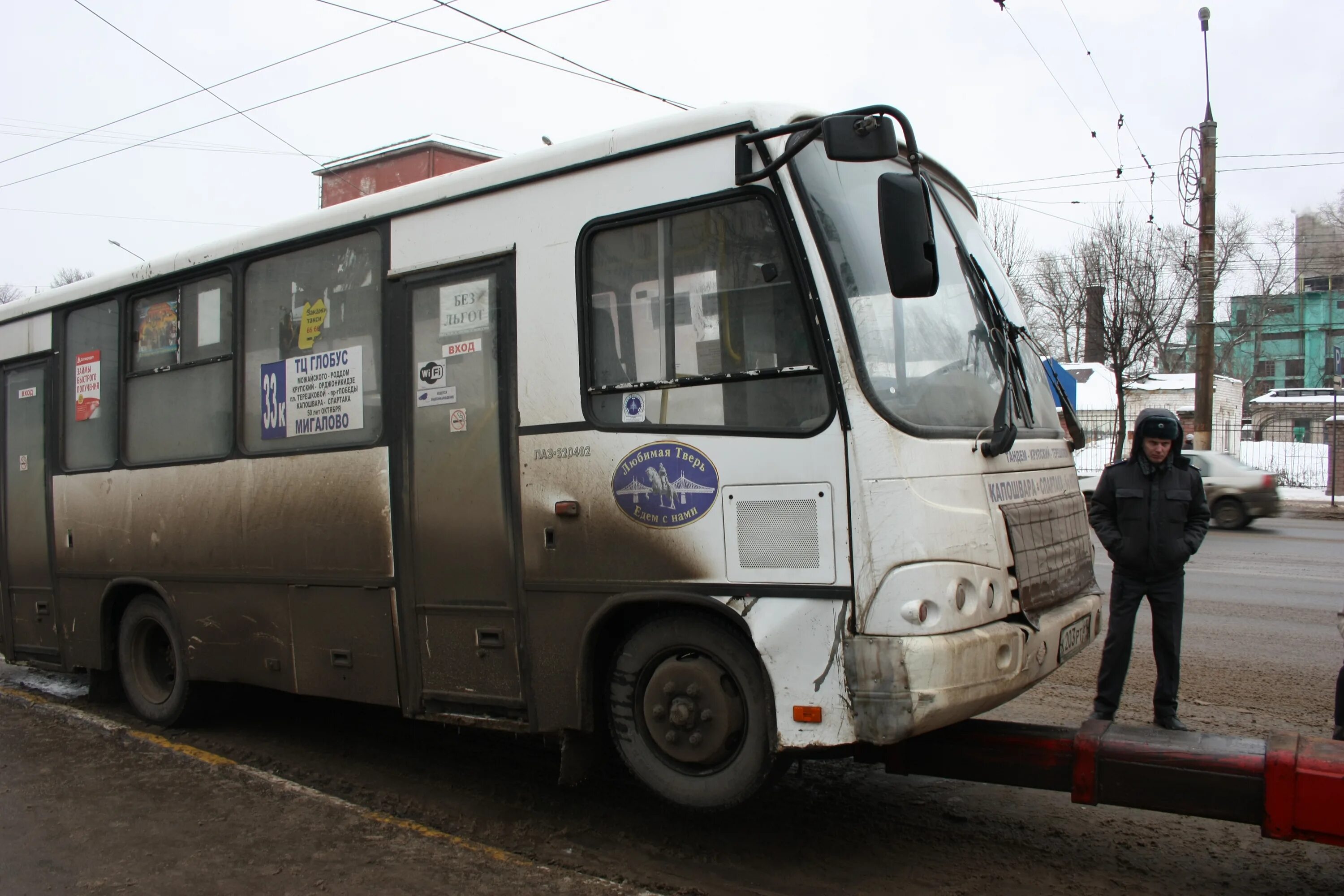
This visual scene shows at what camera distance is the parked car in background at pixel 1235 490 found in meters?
19.0

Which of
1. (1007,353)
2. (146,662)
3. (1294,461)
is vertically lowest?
(146,662)

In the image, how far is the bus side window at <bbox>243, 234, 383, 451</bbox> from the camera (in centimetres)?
586

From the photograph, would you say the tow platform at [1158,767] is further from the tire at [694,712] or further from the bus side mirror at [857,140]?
the bus side mirror at [857,140]

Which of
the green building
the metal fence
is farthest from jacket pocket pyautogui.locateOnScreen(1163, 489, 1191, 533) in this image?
the green building

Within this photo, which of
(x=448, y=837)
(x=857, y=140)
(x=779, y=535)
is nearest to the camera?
(x=857, y=140)

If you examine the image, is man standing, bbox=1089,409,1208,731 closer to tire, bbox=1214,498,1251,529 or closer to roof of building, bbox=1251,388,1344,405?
tire, bbox=1214,498,1251,529

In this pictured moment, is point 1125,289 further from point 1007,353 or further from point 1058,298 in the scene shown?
point 1007,353

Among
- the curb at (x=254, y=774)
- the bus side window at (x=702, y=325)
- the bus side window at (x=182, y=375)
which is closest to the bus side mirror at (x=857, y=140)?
the bus side window at (x=702, y=325)

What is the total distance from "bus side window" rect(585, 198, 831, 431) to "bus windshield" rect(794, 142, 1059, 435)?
20 centimetres

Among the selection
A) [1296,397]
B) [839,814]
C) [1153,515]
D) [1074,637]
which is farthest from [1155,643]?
[1296,397]

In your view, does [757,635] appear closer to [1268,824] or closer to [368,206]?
[1268,824]

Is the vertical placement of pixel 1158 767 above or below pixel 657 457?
below

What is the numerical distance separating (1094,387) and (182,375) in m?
52.6

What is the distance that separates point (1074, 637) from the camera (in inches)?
188
